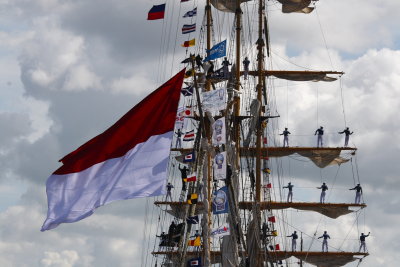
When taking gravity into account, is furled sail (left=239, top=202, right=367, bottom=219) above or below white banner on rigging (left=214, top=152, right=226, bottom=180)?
above

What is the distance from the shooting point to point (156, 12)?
2375 inches

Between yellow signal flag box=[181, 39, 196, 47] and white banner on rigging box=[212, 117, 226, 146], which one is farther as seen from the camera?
yellow signal flag box=[181, 39, 196, 47]

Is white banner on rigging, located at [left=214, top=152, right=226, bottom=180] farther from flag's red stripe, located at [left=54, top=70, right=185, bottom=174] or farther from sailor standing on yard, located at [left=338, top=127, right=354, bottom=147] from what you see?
sailor standing on yard, located at [left=338, top=127, right=354, bottom=147]

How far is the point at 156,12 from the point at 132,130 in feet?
62.9

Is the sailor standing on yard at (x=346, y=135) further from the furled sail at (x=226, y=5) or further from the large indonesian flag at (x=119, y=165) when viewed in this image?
the large indonesian flag at (x=119, y=165)

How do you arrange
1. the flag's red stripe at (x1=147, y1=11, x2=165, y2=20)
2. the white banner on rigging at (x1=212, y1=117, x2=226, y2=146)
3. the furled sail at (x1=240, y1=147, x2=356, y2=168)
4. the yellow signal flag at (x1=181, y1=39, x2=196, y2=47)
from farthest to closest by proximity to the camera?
the furled sail at (x1=240, y1=147, x2=356, y2=168) < the yellow signal flag at (x1=181, y1=39, x2=196, y2=47) < the flag's red stripe at (x1=147, y1=11, x2=165, y2=20) < the white banner on rigging at (x1=212, y1=117, x2=226, y2=146)

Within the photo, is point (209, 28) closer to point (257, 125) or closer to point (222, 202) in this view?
point (257, 125)

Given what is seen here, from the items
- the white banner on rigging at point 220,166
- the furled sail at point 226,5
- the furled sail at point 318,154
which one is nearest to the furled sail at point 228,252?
the white banner on rigging at point 220,166

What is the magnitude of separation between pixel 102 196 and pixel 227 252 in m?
26.4

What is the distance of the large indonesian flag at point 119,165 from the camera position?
40094 mm

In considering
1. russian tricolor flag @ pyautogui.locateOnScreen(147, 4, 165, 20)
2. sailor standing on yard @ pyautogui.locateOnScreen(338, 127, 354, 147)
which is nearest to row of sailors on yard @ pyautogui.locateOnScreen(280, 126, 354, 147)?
sailor standing on yard @ pyautogui.locateOnScreen(338, 127, 354, 147)

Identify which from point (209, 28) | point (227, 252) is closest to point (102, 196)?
point (227, 252)

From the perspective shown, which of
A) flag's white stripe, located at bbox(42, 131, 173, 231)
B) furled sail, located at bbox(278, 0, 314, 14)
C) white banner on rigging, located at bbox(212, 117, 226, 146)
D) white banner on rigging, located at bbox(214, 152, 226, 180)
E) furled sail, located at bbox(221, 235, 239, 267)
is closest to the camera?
flag's white stripe, located at bbox(42, 131, 173, 231)

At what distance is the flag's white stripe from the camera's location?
3991cm
